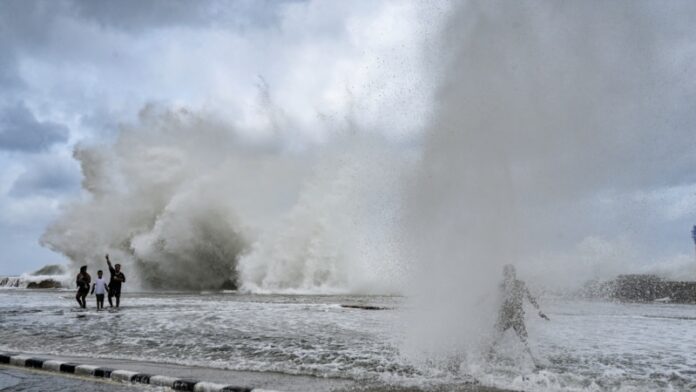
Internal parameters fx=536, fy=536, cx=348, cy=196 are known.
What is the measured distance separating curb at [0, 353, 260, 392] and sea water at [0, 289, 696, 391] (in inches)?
64.3

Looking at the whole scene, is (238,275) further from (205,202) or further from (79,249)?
(79,249)

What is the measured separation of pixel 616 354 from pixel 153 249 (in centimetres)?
3937

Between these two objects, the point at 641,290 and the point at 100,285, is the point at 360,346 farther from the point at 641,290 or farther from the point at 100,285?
the point at 641,290

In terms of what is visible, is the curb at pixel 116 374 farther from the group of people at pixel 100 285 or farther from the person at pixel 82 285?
the person at pixel 82 285

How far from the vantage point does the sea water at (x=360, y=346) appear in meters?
8.56

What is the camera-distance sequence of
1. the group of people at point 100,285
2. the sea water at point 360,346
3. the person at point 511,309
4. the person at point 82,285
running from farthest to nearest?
the person at point 82,285 → the group of people at point 100,285 → the person at point 511,309 → the sea water at point 360,346

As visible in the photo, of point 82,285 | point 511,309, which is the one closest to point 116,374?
point 511,309

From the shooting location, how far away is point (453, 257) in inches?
464

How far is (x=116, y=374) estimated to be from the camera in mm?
8250

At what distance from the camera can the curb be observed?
24.1ft

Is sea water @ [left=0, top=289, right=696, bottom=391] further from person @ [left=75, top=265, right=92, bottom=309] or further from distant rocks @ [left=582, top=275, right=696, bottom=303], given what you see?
distant rocks @ [left=582, top=275, right=696, bottom=303]

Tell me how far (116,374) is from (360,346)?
5286 mm

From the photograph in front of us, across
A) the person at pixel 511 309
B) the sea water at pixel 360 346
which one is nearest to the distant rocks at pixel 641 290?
the sea water at pixel 360 346

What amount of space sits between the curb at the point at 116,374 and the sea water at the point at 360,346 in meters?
1.63
